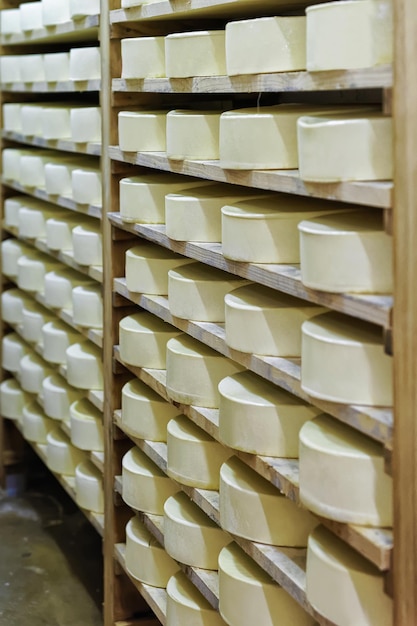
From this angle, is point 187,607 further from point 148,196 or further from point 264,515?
point 148,196

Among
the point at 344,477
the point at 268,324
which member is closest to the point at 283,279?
the point at 268,324

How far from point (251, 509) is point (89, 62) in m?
1.59

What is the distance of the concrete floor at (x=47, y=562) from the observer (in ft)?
11.0

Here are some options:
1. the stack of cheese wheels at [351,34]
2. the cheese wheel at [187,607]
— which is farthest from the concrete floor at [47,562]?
the stack of cheese wheels at [351,34]

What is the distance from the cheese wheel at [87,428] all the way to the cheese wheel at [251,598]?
1140 millimetres

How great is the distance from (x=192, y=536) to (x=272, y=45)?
115cm

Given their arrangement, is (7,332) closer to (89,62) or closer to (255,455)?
(89,62)

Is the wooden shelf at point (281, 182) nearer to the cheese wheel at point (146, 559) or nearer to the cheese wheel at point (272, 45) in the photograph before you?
the cheese wheel at point (272, 45)

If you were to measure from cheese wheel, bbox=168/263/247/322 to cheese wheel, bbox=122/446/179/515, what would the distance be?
0.51m

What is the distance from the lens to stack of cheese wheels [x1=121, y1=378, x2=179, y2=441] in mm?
2709

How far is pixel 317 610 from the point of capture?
1.81 metres

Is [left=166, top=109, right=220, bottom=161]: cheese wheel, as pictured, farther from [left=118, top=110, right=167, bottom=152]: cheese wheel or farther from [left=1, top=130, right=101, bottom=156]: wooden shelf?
[left=1, top=130, right=101, bottom=156]: wooden shelf

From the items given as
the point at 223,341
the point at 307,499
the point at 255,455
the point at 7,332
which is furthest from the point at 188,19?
the point at 7,332

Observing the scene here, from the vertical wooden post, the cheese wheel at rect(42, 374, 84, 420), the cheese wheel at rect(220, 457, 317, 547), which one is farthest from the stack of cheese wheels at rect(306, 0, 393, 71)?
the cheese wheel at rect(42, 374, 84, 420)
